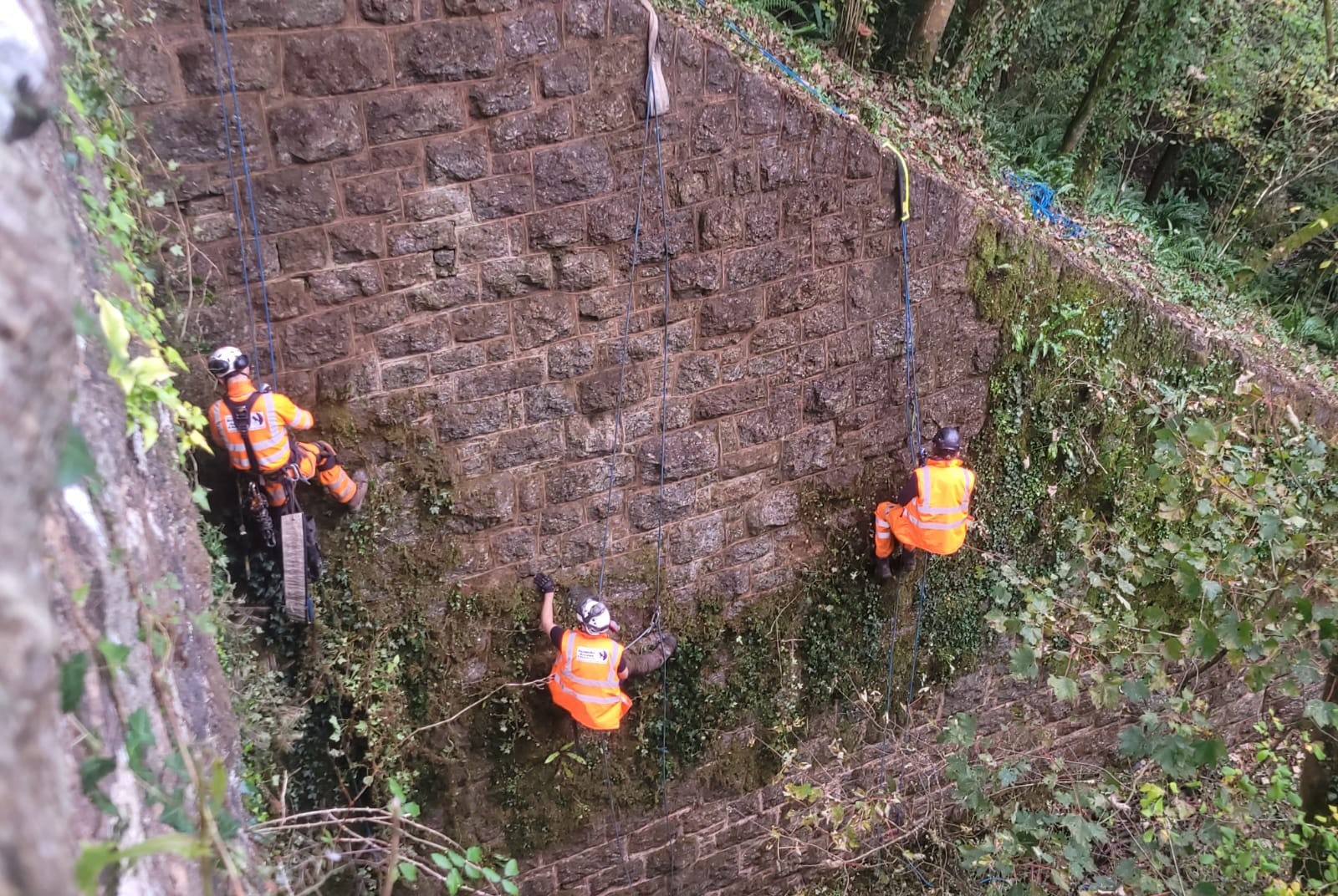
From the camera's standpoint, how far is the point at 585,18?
3.70m

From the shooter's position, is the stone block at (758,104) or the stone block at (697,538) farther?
the stone block at (697,538)

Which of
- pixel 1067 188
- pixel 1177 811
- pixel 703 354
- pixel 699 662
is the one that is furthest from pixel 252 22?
pixel 1067 188

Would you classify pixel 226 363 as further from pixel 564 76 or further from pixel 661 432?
pixel 661 432

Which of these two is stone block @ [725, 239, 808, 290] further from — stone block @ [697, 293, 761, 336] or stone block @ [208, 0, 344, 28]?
stone block @ [208, 0, 344, 28]

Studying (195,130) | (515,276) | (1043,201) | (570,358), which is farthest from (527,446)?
(1043,201)

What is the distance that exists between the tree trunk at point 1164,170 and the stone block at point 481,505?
9.74m

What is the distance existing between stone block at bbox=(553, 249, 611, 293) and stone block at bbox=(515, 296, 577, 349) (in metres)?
0.08

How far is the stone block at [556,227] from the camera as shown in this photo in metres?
3.93

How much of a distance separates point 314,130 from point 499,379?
1.33m

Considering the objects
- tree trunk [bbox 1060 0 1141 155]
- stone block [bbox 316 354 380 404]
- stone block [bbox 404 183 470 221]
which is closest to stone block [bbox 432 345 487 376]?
stone block [bbox 316 354 380 404]

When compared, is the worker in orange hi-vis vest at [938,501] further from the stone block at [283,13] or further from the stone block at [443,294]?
the stone block at [283,13]

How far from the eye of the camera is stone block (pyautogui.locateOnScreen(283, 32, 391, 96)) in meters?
3.32

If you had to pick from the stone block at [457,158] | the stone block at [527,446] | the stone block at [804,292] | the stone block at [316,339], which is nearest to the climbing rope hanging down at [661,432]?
the stone block at [527,446]

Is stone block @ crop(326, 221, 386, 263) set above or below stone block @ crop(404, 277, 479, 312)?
above
